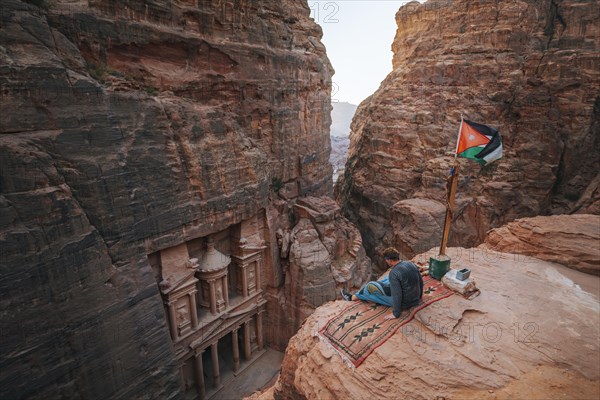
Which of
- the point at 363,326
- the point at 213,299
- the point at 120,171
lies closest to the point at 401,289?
the point at 363,326

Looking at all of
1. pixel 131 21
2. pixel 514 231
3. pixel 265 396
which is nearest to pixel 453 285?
pixel 514 231

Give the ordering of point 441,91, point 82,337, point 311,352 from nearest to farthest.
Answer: point 311,352 < point 82,337 < point 441,91

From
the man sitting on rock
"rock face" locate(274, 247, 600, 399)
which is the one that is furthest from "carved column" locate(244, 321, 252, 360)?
the man sitting on rock

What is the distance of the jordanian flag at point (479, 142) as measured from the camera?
22.7ft

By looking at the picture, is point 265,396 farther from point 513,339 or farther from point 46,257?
point 46,257

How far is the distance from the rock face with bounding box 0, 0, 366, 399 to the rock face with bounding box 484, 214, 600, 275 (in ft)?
25.3

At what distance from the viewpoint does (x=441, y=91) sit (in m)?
23.9

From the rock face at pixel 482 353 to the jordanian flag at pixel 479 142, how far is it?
2642 millimetres

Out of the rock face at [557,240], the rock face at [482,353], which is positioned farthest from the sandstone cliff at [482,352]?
the rock face at [557,240]

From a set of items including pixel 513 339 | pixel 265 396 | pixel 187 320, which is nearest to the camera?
pixel 513 339

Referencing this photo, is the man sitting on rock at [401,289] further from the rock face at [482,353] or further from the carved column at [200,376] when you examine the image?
the carved column at [200,376]

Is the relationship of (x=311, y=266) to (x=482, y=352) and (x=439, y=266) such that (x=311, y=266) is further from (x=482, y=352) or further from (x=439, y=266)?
(x=482, y=352)

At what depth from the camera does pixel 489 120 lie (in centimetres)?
2238

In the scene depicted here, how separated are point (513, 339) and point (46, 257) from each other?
32.4 feet
